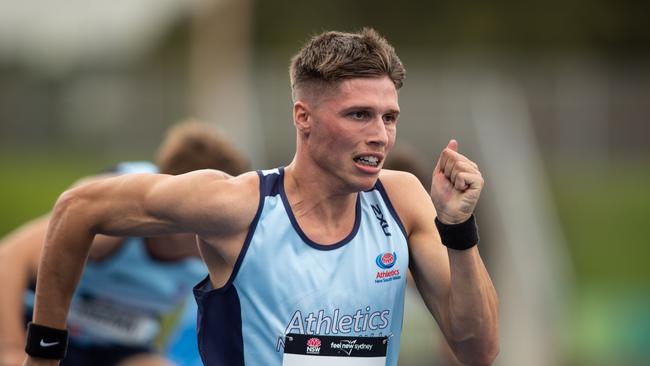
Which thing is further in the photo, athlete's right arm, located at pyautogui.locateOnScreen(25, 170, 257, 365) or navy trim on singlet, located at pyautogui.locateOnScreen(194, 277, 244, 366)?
navy trim on singlet, located at pyautogui.locateOnScreen(194, 277, 244, 366)

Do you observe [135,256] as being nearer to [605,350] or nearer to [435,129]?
[605,350]

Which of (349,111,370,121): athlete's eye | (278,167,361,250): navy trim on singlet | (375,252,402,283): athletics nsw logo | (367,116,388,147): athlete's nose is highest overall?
(349,111,370,121): athlete's eye

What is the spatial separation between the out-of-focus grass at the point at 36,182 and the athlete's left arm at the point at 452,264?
2375cm

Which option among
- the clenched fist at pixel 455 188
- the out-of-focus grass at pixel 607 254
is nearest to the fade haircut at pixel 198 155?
the clenched fist at pixel 455 188

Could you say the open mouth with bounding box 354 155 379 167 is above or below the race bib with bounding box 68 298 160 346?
above

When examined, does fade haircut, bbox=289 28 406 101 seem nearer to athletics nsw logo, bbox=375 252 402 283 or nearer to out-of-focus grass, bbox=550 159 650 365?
athletics nsw logo, bbox=375 252 402 283

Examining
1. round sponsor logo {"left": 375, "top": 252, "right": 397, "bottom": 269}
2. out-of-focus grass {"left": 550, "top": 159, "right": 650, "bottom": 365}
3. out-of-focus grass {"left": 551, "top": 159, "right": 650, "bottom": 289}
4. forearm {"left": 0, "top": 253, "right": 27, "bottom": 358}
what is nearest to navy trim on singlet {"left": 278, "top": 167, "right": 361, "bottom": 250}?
round sponsor logo {"left": 375, "top": 252, "right": 397, "bottom": 269}

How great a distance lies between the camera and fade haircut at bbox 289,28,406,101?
515 centimetres

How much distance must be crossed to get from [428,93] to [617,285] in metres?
5.08

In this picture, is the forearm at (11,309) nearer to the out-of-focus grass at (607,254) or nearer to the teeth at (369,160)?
the teeth at (369,160)

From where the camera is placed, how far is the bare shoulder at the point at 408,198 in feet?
17.8

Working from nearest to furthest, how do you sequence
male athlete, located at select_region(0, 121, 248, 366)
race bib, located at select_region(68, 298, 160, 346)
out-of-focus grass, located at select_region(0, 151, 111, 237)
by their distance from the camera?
male athlete, located at select_region(0, 121, 248, 366), race bib, located at select_region(68, 298, 160, 346), out-of-focus grass, located at select_region(0, 151, 111, 237)

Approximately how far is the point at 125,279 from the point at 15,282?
100cm

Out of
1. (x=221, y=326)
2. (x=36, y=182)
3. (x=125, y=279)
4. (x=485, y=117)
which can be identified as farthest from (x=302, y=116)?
(x=36, y=182)
